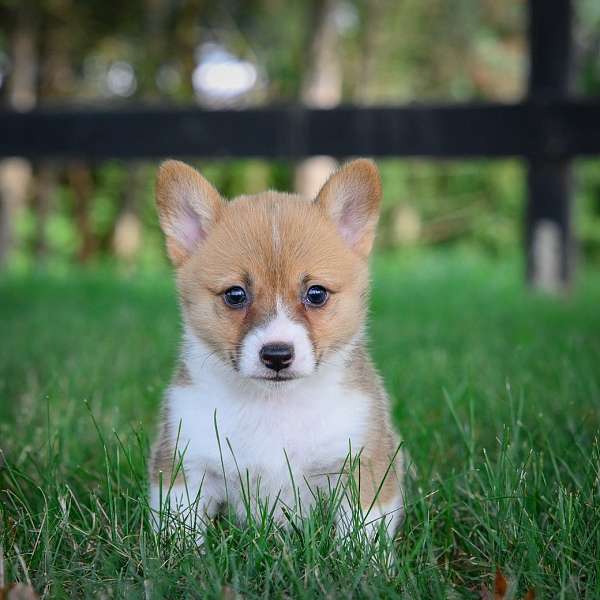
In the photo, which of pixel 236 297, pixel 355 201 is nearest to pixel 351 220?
pixel 355 201

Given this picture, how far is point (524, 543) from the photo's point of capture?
2.17 meters

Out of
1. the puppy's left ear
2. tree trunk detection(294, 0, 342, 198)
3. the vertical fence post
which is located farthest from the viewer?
tree trunk detection(294, 0, 342, 198)

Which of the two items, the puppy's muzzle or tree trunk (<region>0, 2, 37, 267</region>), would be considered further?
tree trunk (<region>0, 2, 37, 267</region>)

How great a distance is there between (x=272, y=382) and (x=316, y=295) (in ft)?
0.95

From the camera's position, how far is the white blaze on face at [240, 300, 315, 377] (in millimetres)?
2271

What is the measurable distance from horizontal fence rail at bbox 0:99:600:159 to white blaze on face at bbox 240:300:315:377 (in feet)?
16.4

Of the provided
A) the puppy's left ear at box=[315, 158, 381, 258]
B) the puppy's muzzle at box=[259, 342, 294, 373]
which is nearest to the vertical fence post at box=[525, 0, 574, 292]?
the puppy's left ear at box=[315, 158, 381, 258]

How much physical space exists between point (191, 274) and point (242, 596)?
3.35ft

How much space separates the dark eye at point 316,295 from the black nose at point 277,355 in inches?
8.5

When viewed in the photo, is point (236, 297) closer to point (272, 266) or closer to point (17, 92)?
point (272, 266)

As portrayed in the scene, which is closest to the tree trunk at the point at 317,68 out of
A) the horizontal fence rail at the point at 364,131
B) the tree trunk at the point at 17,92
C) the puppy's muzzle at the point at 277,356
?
the tree trunk at the point at 17,92

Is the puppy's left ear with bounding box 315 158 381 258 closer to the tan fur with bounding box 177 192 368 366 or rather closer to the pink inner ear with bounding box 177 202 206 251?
the tan fur with bounding box 177 192 368 366

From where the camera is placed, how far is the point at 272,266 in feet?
7.80

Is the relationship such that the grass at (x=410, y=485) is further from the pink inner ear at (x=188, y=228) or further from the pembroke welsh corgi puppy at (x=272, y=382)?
the pink inner ear at (x=188, y=228)
